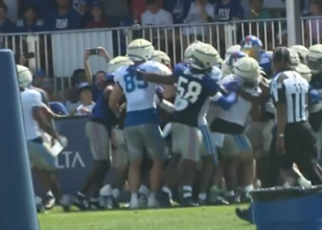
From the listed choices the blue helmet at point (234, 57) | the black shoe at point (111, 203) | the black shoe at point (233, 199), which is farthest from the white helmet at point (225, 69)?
the black shoe at point (111, 203)

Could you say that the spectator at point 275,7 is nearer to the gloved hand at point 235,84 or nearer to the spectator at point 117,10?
the spectator at point 117,10

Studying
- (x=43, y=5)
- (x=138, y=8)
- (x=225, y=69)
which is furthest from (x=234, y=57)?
(x=43, y=5)

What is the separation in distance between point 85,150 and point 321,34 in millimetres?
3924

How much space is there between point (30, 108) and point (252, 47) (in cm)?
326

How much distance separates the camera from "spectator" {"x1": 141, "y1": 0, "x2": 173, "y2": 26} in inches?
790

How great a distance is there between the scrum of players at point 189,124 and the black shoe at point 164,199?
0.01 metres

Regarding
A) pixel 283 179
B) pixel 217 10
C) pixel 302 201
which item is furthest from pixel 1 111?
pixel 217 10

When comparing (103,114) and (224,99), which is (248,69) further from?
(103,114)

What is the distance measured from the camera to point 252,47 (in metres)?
17.5

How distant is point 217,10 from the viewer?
20.1 m

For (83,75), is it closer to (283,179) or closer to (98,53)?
(98,53)

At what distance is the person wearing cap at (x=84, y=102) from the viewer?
57.2 feet

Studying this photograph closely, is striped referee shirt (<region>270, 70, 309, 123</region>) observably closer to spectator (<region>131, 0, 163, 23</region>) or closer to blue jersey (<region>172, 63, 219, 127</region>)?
blue jersey (<region>172, 63, 219, 127</region>)

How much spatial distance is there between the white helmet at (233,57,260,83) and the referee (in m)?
1.08
